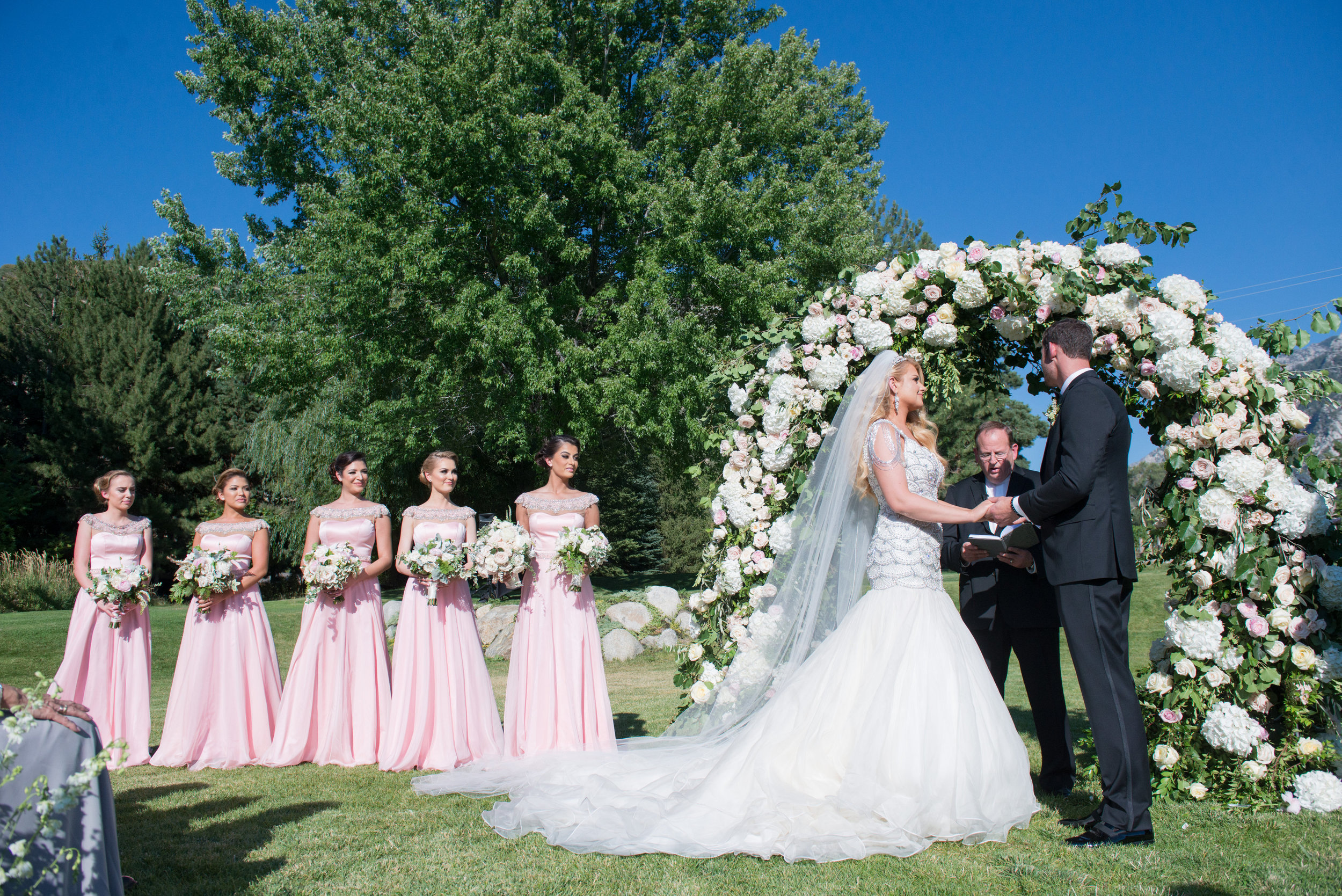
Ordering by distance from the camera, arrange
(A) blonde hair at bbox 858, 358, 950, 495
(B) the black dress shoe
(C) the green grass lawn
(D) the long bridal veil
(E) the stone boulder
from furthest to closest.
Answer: (E) the stone boulder
(D) the long bridal veil
(A) blonde hair at bbox 858, 358, 950, 495
(B) the black dress shoe
(C) the green grass lawn

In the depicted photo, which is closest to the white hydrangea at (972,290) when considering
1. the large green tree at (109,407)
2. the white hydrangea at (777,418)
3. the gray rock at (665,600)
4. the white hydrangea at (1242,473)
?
the white hydrangea at (777,418)

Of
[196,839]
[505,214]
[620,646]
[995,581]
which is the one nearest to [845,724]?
[995,581]

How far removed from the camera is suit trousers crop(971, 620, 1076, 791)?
5527 mm

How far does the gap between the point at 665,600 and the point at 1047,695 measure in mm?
11148

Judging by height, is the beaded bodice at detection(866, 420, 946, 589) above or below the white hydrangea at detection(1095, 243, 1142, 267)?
below

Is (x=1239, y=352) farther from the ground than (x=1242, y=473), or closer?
farther from the ground

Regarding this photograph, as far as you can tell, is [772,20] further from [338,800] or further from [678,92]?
[338,800]

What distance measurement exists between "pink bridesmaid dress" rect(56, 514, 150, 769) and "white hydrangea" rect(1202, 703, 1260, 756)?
7.80m

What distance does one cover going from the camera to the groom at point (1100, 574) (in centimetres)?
427

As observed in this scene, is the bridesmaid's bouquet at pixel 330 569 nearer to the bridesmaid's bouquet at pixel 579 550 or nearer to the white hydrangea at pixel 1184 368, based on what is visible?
the bridesmaid's bouquet at pixel 579 550

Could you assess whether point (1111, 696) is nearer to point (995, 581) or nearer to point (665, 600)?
point (995, 581)

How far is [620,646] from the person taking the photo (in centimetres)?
1452

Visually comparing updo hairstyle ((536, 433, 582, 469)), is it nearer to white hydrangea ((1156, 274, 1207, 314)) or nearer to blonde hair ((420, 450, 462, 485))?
blonde hair ((420, 450, 462, 485))

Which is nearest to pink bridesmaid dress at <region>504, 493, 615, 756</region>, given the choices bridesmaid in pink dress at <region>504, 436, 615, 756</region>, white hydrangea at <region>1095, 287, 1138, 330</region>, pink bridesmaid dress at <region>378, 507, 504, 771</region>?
bridesmaid in pink dress at <region>504, 436, 615, 756</region>
